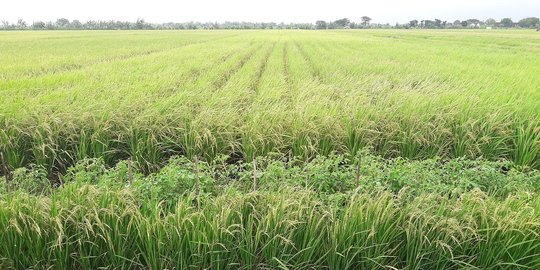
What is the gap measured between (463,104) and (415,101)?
0.59m

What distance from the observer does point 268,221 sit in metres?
2.29

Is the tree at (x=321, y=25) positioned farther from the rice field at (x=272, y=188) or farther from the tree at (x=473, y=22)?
the rice field at (x=272, y=188)

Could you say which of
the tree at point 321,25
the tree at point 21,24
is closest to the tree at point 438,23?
the tree at point 321,25

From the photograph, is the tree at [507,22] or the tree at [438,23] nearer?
the tree at [507,22]

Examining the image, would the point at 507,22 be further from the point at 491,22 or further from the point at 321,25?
the point at 321,25

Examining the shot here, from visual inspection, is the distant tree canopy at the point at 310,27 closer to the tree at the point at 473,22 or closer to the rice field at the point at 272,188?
the tree at the point at 473,22

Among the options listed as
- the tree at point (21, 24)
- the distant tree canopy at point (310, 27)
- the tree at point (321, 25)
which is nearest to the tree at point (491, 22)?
the distant tree canopy at point (310, 27)

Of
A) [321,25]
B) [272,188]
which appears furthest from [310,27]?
[272,188]

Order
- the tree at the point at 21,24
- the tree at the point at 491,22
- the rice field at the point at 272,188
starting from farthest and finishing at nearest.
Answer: the tree at the point at 491,22 < the tree at the point at 21,24 < the rice field at the point at 272,188

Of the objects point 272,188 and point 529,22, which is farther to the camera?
point 529,22

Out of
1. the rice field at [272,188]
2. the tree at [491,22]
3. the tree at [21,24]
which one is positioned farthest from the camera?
the tree at [491,22]

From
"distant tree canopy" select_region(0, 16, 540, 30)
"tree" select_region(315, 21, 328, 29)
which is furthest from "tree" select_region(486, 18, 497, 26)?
"tree" select_region(315, 21, 328, 29)

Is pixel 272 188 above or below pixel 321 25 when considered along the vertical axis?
below

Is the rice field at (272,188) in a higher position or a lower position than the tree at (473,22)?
lower
